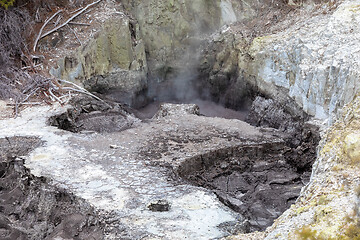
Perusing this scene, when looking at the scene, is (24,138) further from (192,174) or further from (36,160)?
(192,174)

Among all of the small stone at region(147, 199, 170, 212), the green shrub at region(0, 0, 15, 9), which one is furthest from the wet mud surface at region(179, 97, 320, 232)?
the green shrub at region(0, 0, 15, 9)

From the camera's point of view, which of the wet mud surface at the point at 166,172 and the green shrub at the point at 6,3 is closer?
the wet mud surface at the point at 166,172

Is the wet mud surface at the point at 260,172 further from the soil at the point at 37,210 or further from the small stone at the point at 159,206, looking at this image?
the soil at the point at 37,210

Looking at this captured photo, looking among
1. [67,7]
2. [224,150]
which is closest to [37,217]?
[224,150]

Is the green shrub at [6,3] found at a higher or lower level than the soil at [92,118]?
higher

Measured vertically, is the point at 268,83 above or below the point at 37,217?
above

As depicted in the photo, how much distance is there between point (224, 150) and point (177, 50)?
7309 millimetres

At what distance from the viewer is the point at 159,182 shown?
684 centimetres

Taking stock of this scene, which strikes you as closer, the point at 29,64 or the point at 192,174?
the point at 192,174

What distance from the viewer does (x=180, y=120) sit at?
10.2m

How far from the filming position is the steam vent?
5441 millimetres

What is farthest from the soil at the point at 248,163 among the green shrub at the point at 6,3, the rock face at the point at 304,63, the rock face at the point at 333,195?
the green shrub at the point at 6,3

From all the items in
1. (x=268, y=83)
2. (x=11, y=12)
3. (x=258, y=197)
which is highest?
(x=11, y=12)

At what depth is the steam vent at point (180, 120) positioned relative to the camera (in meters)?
5.44
